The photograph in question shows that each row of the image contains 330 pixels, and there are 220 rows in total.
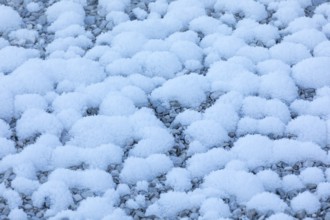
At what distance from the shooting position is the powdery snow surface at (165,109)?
3990mm

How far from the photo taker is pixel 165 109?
4.80m

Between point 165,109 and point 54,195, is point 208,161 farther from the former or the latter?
point 54,195

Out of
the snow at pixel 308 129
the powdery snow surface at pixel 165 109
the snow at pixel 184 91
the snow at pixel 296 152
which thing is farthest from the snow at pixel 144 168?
the snow at pixel 308 129

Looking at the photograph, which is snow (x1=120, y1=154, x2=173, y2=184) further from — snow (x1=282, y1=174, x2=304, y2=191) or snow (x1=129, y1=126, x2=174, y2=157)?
snow (x1=282, y1=174, x2=304, y2=191)

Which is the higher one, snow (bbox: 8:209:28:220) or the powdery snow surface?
the powdery snow surface

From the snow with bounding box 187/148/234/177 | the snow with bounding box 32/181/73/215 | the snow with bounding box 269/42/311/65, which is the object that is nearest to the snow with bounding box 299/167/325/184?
the snow with bounding box 187/148/234/177

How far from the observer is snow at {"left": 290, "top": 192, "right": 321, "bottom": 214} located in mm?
3857

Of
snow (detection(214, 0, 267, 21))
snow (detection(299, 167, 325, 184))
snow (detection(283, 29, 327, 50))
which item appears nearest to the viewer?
snow (detection(299, 167, 325, 184))

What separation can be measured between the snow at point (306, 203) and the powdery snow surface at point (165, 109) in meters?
0.01

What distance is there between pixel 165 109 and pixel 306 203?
1.60 meters

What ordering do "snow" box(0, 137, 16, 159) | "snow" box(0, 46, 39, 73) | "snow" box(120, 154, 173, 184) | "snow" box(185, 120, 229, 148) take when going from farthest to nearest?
"snow" box(0, 46, 39, 73)
"snow" box(185, 120, 229, 148)
"snow" box(0, 137, 16, 159)
"snow" box(120, 154, 173, 184)

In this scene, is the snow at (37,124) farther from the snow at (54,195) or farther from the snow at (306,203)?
the snow at (306,203)

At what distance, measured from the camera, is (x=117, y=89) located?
4.92 metres

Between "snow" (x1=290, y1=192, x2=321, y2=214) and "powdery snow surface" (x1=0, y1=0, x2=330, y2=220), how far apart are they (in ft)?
0.03
